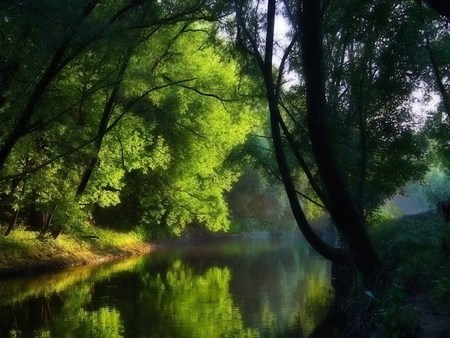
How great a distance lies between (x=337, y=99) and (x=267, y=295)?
6322 mm

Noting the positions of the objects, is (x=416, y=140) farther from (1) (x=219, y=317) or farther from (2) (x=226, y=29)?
(1) (x=219, y=317)

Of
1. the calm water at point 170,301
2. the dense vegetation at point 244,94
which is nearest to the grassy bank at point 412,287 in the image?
the dense vegetation at point 244,94

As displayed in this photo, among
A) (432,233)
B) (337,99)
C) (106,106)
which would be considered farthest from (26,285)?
(432,233)

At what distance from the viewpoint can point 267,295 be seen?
17094mm

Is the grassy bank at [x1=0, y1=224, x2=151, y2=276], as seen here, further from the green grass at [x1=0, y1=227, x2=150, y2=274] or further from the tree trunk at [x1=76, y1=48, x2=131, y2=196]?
the tree trunk at [x1=76, y1=48, x2=131, y2=196]

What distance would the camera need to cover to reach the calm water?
12.4m

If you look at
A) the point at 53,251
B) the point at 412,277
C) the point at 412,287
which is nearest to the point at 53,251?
the point at 53,251

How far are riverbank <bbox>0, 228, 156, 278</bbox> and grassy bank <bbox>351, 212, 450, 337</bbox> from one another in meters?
13.1

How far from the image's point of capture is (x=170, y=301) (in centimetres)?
1612

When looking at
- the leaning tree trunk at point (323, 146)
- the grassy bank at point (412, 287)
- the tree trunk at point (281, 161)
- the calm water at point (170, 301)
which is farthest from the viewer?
the tree trunk at point (281, 161)

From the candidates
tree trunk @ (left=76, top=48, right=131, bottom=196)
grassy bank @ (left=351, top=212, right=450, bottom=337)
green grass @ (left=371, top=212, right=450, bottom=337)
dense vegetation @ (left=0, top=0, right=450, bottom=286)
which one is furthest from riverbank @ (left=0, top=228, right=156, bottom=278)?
grassy bank @ (left=351, top=212, right=450, bottom=337)

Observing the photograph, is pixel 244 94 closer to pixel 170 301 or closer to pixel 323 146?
pixel 170 301

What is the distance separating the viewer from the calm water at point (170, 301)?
12352 millimetres

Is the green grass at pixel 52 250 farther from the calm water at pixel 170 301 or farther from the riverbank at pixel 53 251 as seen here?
the calm water at pixel 170 301
